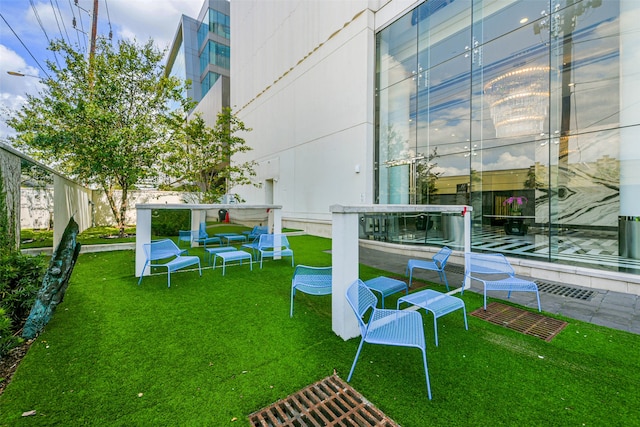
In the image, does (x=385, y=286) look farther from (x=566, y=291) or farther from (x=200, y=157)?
(x=200, y=157)

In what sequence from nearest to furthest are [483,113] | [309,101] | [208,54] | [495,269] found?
[495,269]
[483,113]
[309,101]
[208,54]

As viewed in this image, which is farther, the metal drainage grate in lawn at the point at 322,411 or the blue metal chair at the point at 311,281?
the blue metal chair at the point at 311,281

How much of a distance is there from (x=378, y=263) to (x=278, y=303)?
322cm

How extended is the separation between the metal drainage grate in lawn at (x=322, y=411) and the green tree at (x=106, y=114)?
9.76m

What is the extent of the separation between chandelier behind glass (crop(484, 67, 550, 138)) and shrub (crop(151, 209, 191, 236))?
360 inches

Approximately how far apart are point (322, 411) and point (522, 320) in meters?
3.25

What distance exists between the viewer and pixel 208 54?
1151 inches

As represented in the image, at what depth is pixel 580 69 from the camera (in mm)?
6258

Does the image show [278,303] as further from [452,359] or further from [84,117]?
[84,117]

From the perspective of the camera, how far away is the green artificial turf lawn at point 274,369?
2043 mm

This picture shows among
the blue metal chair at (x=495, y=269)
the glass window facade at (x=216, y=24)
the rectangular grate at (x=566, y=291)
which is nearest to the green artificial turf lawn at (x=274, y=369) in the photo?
the blue metal chair at (x=495, y=269)

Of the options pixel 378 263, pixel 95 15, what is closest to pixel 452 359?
pixel 378 263

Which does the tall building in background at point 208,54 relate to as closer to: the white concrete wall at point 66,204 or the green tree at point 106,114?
the green tree at point 106,114

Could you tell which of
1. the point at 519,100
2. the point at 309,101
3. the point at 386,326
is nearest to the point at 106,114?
the point at 309,101
